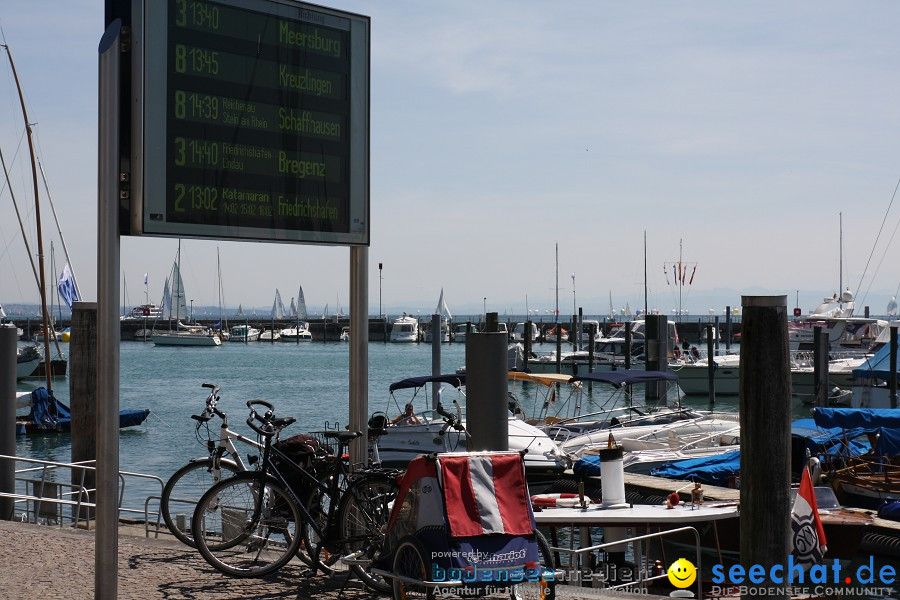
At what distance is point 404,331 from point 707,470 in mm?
114469

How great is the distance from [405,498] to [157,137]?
3095 mm

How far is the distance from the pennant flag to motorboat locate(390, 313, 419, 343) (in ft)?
283

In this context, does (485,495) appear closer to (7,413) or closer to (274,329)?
(7,413)

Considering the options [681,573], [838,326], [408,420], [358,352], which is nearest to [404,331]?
[838,326]

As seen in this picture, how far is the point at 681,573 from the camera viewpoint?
1177 cm

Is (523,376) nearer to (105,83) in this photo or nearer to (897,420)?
(897,420)

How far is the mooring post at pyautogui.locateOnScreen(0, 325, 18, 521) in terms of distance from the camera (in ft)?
48.1

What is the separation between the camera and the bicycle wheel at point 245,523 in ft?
28.1

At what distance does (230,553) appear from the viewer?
29.2ft

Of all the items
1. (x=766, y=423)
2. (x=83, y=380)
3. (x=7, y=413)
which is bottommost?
(x=7, y=413)

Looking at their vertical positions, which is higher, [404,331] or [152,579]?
[152,579]

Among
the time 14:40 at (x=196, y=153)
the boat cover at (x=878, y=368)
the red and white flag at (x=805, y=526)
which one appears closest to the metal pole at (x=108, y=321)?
the time 14:40 at (x=196, y=153)

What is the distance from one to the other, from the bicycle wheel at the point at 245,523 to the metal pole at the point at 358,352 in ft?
2.44

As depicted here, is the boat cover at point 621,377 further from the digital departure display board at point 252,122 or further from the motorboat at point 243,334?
the motorboat at point 243,334
